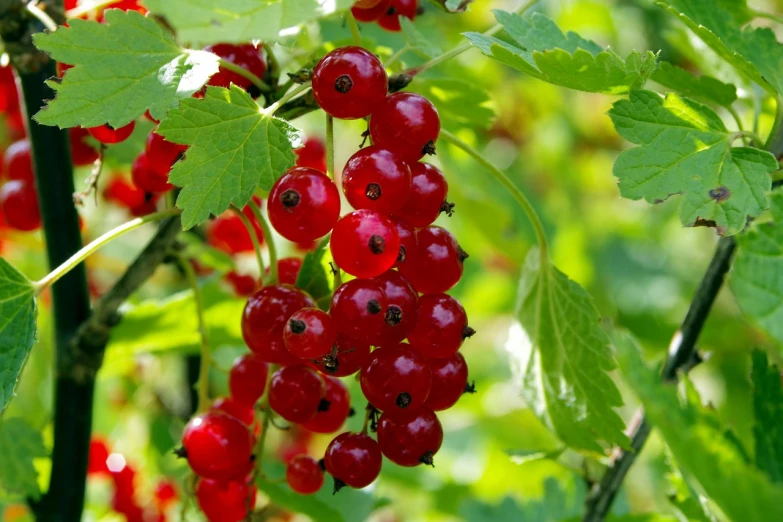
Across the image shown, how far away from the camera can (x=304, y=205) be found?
0.84 m

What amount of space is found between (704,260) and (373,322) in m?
2.72

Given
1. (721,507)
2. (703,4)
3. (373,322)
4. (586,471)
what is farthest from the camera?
(586,471)

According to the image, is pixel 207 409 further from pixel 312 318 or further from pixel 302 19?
pixel 302 19

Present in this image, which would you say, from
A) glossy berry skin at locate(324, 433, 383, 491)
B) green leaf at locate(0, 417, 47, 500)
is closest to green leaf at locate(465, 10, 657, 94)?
glossy berry skin at locate(324, 433, 383, 491)

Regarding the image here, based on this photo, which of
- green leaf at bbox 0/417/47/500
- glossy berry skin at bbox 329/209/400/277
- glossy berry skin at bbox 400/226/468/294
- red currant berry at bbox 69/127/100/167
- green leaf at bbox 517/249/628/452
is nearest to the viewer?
glossy berry skin at bbox 329/209/400/277

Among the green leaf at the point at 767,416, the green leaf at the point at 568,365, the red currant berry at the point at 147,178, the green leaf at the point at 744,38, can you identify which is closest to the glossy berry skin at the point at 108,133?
the red currant berry at the point at 147,178

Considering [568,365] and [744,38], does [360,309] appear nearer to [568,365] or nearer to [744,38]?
[568,365]

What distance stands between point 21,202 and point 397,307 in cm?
84

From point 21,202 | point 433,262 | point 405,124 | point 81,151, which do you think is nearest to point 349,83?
point 405,124

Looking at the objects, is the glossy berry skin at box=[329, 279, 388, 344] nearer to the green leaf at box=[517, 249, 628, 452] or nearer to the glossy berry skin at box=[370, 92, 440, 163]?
the glossy berry skin at box=[370, 92, 440, 163]

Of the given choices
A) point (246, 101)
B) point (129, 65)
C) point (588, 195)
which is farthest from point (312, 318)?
point (588, 195)

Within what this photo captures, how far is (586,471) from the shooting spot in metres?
1.16

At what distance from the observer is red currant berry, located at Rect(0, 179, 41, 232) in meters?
1.37

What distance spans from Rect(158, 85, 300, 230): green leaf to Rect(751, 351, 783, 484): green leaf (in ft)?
1.83
